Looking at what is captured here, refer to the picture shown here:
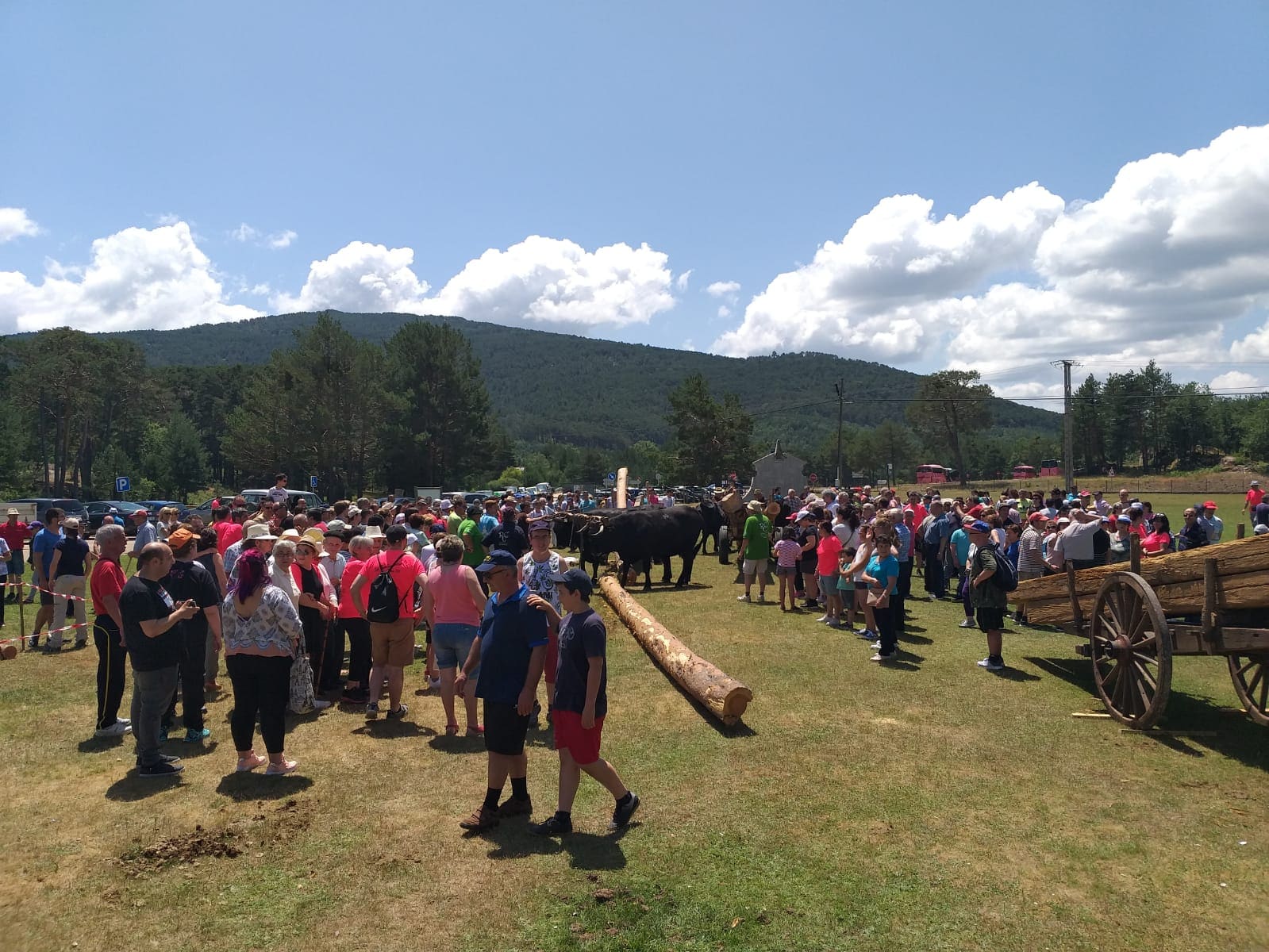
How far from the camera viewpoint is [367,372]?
169ft

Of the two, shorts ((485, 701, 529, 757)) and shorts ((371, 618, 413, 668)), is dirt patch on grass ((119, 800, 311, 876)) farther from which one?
shorts ((371, 618, 413, 668))

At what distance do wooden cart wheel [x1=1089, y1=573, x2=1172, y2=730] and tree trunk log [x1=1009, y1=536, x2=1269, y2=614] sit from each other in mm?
185

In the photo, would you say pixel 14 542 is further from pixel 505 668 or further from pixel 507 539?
pixel 505 668

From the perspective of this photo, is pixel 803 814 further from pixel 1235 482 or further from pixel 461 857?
pixel 1235 482

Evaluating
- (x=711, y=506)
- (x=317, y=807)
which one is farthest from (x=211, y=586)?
(x=711, y=506)

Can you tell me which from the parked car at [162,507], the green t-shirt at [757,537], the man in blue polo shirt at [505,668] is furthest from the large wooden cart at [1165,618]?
the parked car at [162,507]

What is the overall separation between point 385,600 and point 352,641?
130cm

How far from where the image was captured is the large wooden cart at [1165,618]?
6055 millimetres

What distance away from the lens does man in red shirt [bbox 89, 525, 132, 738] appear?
654 centimetres

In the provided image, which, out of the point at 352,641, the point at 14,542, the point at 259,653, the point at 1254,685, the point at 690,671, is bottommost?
the point at 690,671

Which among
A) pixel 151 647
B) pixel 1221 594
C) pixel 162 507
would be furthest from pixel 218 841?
pixel 162 507

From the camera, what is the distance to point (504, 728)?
5.06 m

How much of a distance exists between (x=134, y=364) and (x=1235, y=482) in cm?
9017

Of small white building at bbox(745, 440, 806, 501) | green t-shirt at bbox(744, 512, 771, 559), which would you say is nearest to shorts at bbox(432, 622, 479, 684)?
green t-shirt at bbox(744, 512, 771, 559)
